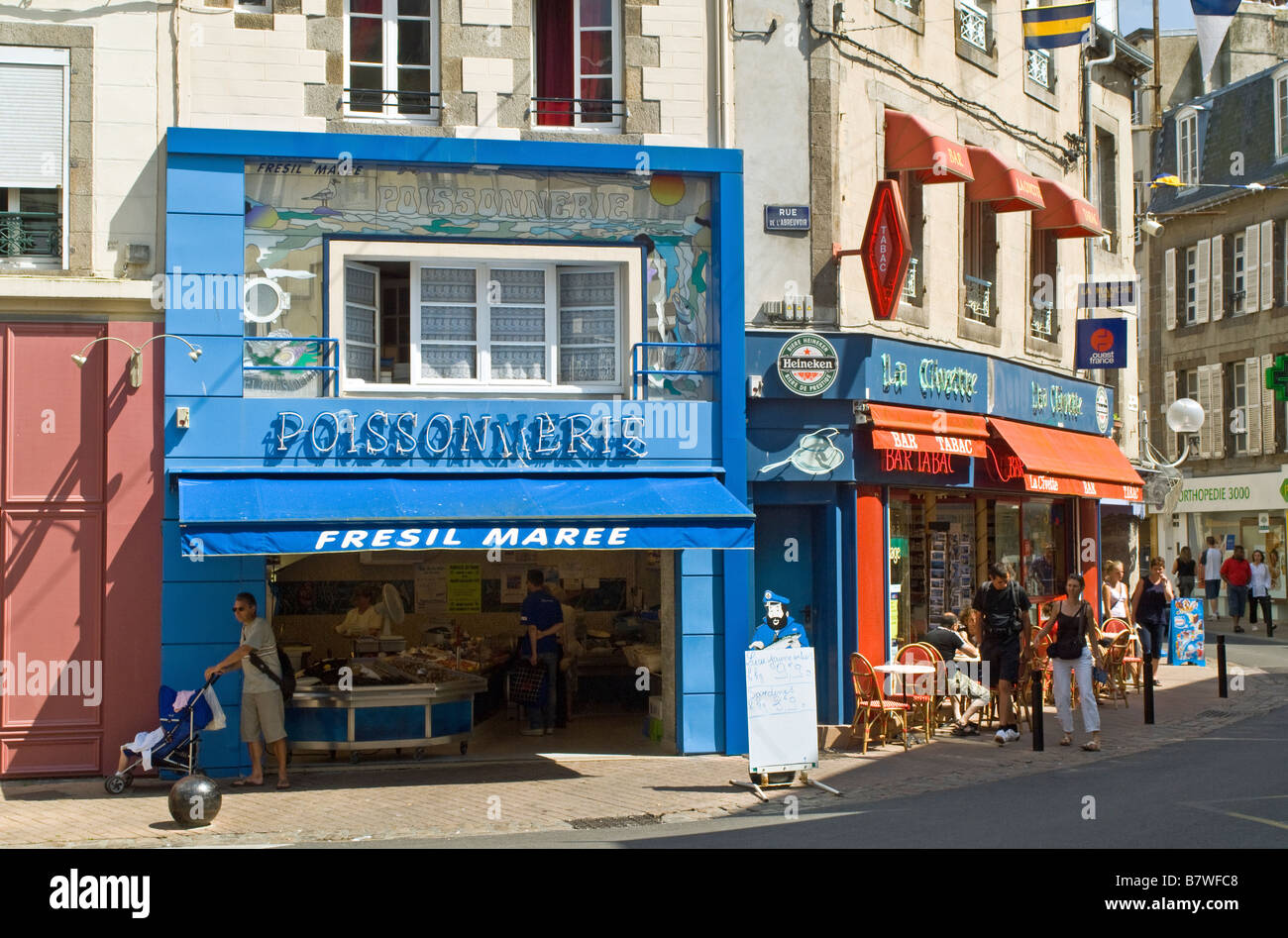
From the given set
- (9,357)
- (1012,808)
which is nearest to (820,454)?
(1012,808)

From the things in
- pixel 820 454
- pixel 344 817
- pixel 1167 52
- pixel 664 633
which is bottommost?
pixel 344 817

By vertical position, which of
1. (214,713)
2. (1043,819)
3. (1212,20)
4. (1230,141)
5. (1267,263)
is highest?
(1230,141)

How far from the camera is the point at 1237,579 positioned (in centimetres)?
2914

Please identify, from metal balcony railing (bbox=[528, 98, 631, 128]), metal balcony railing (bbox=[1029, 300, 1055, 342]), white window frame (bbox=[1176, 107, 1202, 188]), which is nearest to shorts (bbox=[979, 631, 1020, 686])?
metal balcony railing (bbox=[1029, 300, 1055, 342])

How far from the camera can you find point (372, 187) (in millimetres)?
13250

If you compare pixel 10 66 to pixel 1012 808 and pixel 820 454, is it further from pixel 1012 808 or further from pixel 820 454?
pixel 1012 808

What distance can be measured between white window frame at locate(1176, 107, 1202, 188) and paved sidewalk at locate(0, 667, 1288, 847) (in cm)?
2802

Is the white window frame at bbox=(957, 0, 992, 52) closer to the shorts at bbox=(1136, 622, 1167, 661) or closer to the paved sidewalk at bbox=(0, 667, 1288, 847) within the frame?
the shorts at bbox=(1136, 622, 1167, 661)

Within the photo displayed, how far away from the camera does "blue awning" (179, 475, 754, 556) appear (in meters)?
11.4

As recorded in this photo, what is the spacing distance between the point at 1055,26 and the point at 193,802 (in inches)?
522

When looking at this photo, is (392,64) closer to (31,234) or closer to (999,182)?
(31,234)

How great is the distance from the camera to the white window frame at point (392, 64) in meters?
13.5

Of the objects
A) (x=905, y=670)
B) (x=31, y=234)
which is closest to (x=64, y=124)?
(x=31, y=234)

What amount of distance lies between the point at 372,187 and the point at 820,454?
17.4 ft
